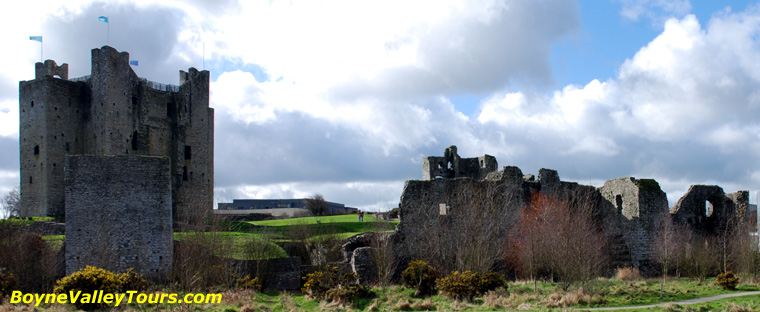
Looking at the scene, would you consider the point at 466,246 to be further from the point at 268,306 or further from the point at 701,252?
the point at 701,252

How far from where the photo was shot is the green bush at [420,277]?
3111cm

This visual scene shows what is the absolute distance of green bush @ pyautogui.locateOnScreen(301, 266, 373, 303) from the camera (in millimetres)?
29266

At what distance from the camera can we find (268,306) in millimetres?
28109

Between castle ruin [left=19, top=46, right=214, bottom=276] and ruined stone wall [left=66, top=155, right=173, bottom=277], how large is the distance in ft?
0.14

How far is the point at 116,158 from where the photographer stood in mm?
31312

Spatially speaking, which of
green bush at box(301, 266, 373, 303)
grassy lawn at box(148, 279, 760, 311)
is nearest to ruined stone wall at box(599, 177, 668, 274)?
grassy lawn at box(148, 279, 760, 311)

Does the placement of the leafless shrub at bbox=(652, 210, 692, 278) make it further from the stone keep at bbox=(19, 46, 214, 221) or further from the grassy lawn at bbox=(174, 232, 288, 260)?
the stone keep at bbox=(19, 46, 214, 221)

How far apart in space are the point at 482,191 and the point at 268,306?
13577mm

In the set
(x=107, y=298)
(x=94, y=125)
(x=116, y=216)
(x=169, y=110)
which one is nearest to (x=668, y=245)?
(x=116, y=216)

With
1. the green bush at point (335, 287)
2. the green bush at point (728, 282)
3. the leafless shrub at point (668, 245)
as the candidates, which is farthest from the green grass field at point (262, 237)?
the green bush at point (728, 282)

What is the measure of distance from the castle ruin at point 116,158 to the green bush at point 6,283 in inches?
85.7

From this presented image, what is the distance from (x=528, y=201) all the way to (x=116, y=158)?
2120 cm

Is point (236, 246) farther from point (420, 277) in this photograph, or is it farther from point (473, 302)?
point (473, 302)

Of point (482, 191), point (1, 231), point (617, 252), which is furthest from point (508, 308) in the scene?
point (1, 231)
